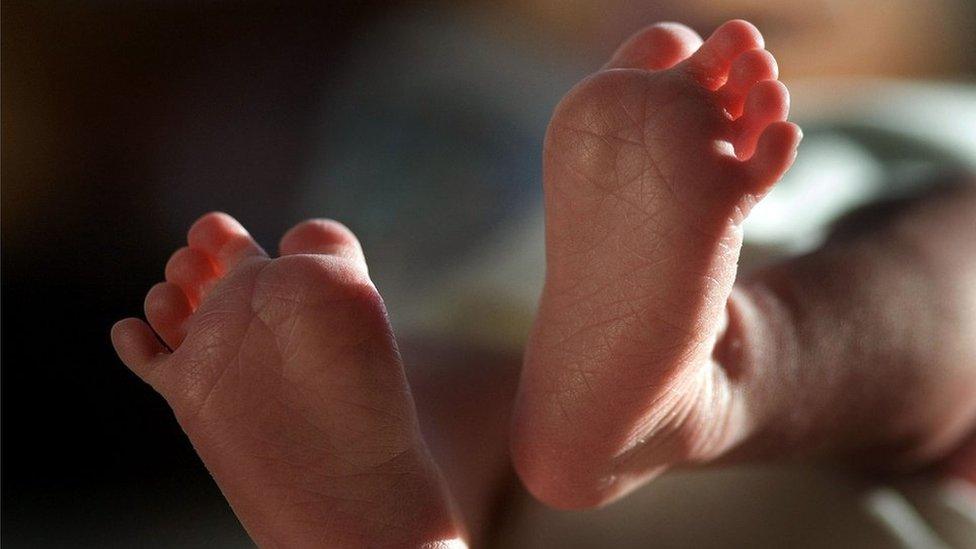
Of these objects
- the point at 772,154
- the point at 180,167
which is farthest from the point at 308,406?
the point at 180,167

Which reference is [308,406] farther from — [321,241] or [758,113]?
[758,113]

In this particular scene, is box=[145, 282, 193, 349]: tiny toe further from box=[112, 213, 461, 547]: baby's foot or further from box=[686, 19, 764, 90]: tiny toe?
box=[686, 19, 764, 90]: tiny toe

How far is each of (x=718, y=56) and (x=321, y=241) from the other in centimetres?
22

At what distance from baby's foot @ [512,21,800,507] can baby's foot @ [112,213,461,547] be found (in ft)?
0.26

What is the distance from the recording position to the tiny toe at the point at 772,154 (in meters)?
0.40

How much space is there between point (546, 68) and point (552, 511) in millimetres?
482

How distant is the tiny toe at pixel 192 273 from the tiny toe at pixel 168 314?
1cm

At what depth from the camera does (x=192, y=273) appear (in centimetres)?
51

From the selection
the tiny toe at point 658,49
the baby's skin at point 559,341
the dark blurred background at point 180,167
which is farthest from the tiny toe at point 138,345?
the tiny toe at point 658,49

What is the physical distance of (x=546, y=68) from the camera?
0.93 m

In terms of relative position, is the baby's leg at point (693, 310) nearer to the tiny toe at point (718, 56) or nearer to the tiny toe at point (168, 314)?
the tiny toe at point (718, 56)

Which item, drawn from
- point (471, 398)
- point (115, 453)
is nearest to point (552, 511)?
point (471, 398)

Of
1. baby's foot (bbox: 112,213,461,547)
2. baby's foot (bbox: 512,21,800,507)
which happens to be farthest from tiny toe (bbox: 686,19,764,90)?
baby's foot (bbox: 112,213,461,547)

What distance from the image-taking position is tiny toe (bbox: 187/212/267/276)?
510mm
